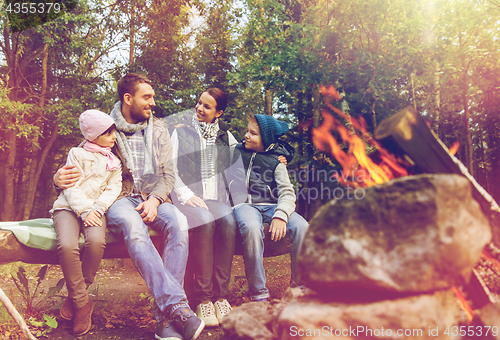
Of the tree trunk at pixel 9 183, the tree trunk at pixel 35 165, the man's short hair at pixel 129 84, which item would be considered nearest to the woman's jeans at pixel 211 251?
the man's short hair at pixel 129 84

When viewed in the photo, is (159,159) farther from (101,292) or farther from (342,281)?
(342,281)

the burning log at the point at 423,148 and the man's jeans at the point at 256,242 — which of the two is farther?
the man's jeans at the point at 256,242

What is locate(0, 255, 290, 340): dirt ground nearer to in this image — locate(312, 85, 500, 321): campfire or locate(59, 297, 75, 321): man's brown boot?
locate(59, 297, 75, 321): man's brown boot

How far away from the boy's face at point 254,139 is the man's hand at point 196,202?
799 mm

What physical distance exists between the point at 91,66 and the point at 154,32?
8.32ft

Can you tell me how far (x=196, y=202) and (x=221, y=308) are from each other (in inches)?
38.5

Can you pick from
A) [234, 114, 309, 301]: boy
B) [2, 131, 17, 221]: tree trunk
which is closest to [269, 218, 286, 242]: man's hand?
[234, 114, 309, 301]: boy

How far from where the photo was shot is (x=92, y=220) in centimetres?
247

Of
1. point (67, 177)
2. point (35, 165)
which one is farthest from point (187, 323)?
point (35, 165)

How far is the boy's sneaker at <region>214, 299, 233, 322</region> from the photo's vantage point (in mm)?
2621

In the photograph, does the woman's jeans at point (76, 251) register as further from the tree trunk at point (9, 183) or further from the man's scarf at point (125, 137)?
the tree trunk at point (9, 183)

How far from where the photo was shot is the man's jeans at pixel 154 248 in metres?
2.29

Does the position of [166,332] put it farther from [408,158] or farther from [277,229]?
[408,158]

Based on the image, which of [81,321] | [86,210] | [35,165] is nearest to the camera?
[81,321]
